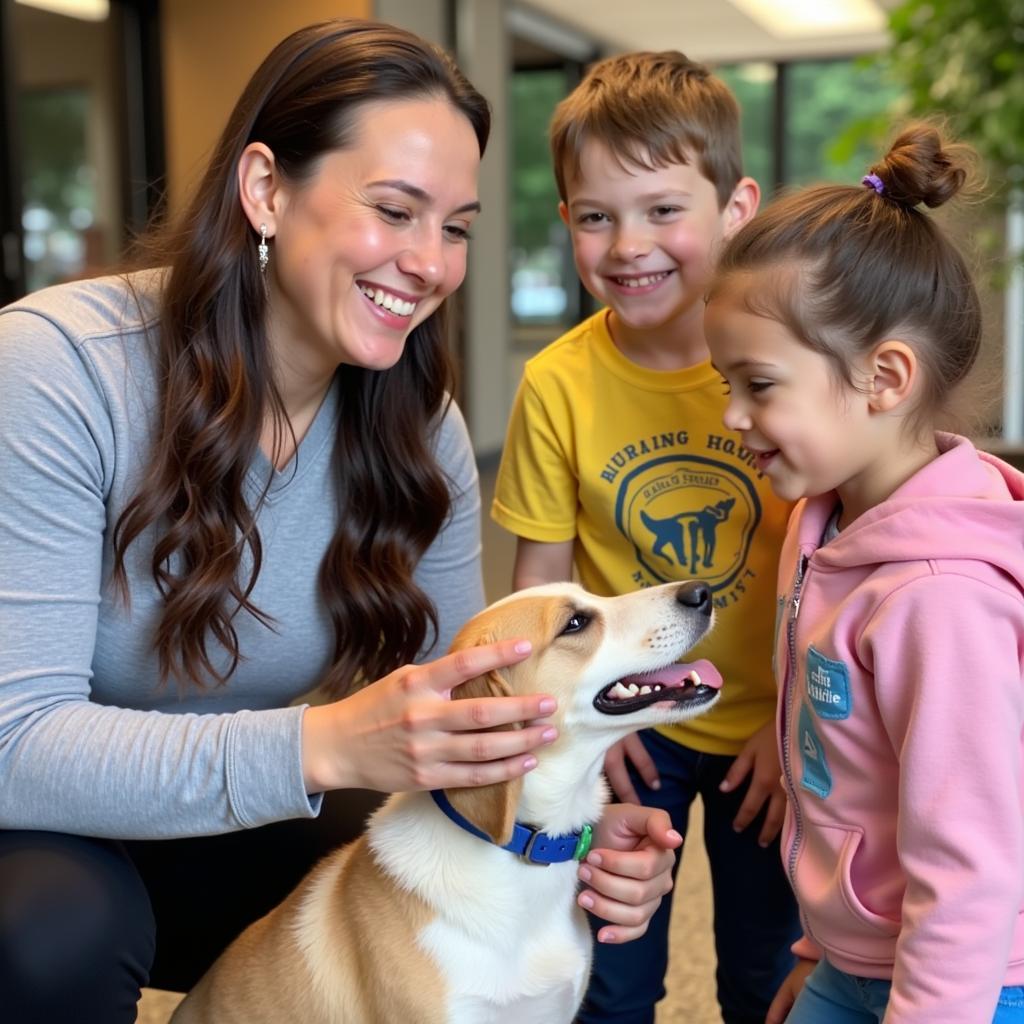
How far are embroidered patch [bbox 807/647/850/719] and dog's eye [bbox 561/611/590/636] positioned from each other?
0.86 feet

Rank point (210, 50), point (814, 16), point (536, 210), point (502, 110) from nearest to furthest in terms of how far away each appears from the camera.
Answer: point (210, 50) < point (502, 110) < point (814, 16) < point (536, 210)

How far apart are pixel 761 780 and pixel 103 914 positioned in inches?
30.6

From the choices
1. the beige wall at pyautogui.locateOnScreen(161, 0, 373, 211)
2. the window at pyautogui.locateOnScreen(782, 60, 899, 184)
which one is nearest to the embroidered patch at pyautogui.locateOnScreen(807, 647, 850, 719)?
the beige wall at pyautogui.locateOnScreen(161, 0, 373, 211)

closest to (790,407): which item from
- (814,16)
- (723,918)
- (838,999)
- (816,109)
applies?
(838,999)

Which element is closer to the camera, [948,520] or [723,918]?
[948,520]

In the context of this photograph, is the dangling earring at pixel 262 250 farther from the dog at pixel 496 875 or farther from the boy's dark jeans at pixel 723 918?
the boy's dark jeans at pixel 723 918

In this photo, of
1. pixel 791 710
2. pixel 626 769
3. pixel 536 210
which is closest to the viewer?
pixel 791 710

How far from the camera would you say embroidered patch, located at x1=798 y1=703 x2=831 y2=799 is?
1154mm

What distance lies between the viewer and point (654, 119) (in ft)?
4.76

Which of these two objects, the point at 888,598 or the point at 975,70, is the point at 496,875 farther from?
the point at 975,70

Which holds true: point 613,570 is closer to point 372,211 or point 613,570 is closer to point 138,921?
point 372,211

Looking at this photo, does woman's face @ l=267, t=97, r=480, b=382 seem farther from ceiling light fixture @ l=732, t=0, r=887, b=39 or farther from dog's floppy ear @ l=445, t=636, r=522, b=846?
ceiling light fixture @ l=732, t=0, r=887, b=39

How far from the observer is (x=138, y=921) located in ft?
4.02

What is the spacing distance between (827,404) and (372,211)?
0.56 metres
